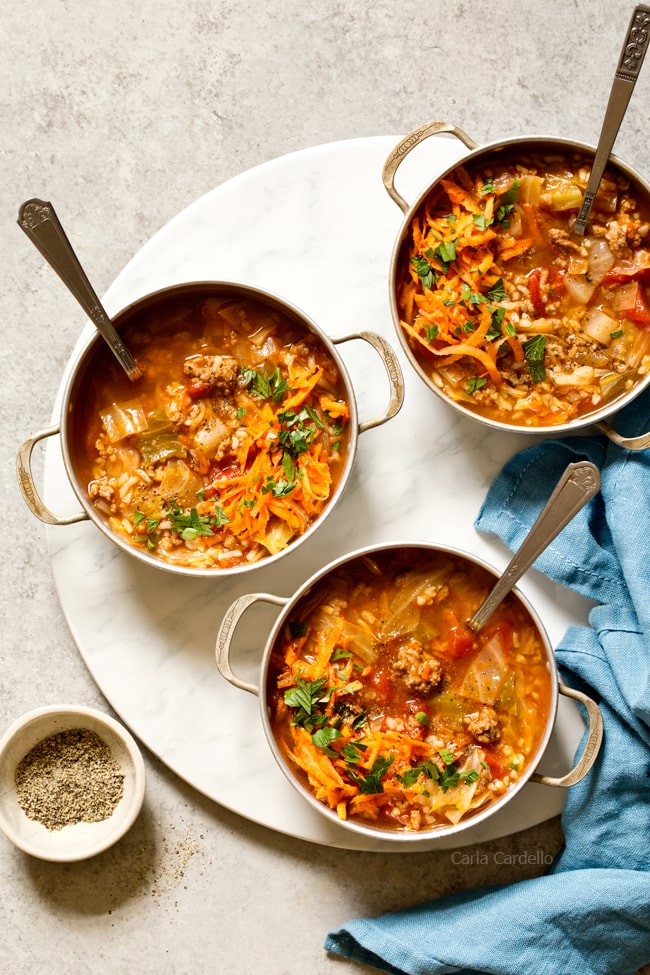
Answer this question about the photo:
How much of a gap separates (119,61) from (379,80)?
104 cm

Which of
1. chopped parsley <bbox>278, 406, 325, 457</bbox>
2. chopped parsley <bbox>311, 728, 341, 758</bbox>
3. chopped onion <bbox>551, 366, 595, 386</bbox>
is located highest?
chopped onion <bbox>551, 366, 595, 386</bbox>

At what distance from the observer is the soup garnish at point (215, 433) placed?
3211 millimetres

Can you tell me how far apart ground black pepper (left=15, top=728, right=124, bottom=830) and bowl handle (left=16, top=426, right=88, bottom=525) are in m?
0.92

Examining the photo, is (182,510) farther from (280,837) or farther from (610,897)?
(610,897)

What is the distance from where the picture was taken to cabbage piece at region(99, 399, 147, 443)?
3.30 meters

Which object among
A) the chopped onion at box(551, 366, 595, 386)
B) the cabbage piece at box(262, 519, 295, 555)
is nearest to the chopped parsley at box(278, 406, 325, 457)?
the cabbage piece at box(262, 519, 295, 555)

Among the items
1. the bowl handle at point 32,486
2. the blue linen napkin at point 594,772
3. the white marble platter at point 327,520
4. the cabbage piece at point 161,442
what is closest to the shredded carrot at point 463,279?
the white marble platter at point 327,520

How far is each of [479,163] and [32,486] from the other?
189 cm

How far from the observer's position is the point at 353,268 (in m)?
3.51

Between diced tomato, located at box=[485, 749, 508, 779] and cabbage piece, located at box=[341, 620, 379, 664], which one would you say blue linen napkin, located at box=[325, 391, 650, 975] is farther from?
cabbage piece, located at box=[341, 620, 379, 664]

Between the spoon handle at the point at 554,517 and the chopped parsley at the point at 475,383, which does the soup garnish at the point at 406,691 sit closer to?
the spoon handle at the point at 554,517

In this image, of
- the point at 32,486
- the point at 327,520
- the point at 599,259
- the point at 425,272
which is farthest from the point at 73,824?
the point at 599,259

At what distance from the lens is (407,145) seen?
316 cm

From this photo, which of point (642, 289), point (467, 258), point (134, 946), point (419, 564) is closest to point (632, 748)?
point (419, 564)
